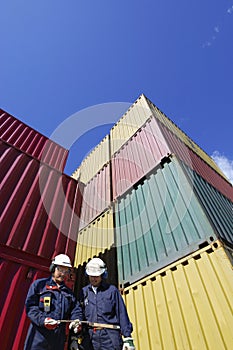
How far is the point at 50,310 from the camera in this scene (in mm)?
2982

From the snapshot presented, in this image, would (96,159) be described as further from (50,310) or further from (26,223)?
(50,310)

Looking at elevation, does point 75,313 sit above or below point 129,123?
below

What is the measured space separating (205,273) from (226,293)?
509 millimetres

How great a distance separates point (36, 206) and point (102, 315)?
410cm

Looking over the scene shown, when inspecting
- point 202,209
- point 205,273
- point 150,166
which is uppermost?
point 150,166

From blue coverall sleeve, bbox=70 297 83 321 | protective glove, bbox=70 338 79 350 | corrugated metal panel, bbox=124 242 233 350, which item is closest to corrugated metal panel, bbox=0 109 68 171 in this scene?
corrugated metal panel, bbox=124 242 233 350

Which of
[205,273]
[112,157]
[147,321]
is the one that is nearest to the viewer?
[205,273]

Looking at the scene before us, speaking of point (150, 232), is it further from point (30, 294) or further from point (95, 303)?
point (30, 294)

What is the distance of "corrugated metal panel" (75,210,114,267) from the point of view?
753 cm

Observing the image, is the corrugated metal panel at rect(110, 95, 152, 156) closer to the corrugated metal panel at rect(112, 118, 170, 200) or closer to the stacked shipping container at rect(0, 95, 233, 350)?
the stacked shipping container at rect(0, 95, 233, 350)

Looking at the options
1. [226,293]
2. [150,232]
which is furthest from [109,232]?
[226,293]

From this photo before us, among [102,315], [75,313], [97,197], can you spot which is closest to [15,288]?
[75,313]

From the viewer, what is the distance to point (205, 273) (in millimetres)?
3961

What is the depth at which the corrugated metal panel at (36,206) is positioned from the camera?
5375 mm
